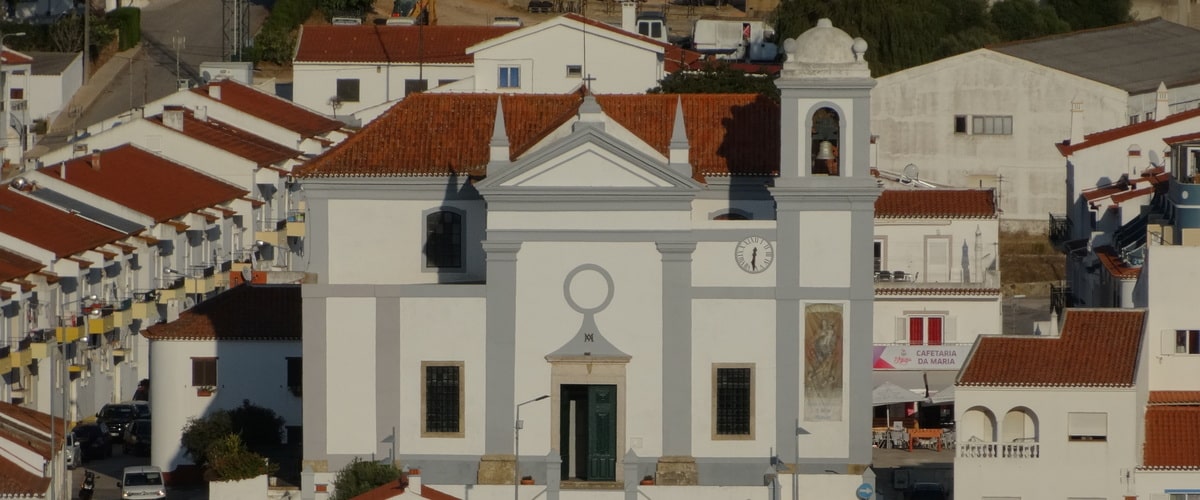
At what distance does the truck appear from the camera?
12712 cm

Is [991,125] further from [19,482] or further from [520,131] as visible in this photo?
[19,482]

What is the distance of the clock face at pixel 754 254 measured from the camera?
66.6 meters

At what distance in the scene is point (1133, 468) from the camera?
6481cm

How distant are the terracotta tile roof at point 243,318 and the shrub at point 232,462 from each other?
613cm

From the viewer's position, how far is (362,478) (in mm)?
65000

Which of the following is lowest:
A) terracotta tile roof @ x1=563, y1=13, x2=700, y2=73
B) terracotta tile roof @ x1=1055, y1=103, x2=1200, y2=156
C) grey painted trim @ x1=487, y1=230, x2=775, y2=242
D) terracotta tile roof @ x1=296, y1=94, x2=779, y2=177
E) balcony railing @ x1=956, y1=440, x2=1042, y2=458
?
balcony railing @ x1=956, y1=440, x2=1042, y2=458

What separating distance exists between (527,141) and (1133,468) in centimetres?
1549

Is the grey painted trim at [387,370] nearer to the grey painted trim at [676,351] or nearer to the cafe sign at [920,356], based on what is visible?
the grey painted trim at [676,351]

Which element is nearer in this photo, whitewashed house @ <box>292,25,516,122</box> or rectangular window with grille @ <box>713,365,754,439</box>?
rectangular window with grille @ <box>713,365,754,439</box>

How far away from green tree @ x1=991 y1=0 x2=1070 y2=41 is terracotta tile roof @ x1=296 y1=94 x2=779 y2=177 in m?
59.5

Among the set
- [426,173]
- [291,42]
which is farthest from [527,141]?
[291,42]

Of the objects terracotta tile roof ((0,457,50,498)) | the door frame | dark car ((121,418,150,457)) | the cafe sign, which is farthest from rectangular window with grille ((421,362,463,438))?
the cafe sign

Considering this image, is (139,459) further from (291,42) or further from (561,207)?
(291,42)

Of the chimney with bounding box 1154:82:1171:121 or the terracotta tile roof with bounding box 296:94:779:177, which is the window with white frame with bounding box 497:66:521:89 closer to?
the chimney with bounding box 1154:82:1171:121
